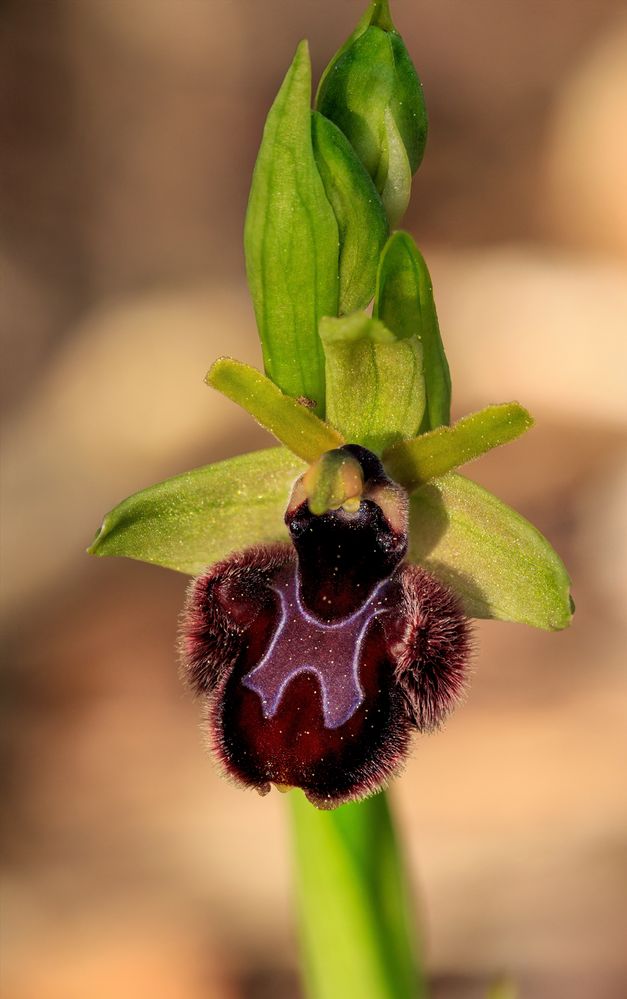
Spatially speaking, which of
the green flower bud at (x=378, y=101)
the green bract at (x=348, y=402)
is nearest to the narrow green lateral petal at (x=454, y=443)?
the green bract at (x=348, y=402)

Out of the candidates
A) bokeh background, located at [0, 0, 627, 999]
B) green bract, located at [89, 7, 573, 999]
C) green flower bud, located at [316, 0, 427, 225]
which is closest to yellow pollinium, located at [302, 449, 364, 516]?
green bract, located at [89, 7, 573, 999]

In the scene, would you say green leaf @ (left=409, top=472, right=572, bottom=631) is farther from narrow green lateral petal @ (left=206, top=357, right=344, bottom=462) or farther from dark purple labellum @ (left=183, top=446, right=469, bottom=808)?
narrow green lateral petal @ (left=206, top=357, right=344, bottom=462)

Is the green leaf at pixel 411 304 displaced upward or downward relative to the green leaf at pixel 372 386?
upward

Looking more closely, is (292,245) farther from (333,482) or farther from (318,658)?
(318,658)

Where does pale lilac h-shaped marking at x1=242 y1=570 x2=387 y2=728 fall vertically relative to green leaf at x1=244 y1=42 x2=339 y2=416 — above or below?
below

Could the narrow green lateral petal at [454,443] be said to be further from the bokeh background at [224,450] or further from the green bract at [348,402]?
the bokeh background at [224,450]

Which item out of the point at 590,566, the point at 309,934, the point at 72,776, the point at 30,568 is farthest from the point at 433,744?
the point at 309,934
